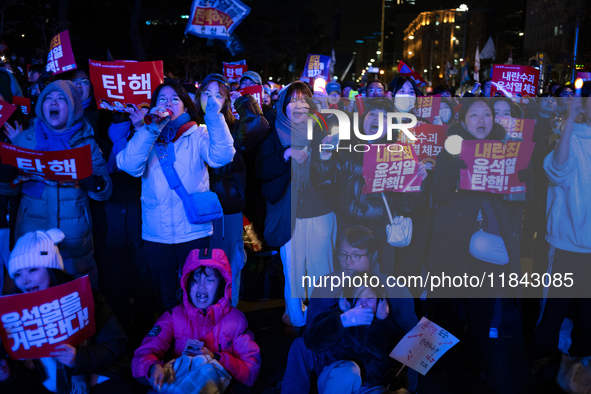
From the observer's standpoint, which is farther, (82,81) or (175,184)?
(82,81)

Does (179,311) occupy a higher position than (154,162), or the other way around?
(154,162)

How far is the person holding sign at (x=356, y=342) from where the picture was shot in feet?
9.05

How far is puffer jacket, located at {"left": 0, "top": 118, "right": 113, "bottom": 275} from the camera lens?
346cm

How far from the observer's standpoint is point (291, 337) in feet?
13.6

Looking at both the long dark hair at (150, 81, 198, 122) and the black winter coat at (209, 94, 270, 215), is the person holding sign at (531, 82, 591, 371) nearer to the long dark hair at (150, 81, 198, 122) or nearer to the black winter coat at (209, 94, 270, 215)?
the black winter coat at (209, 94, 270, 215)

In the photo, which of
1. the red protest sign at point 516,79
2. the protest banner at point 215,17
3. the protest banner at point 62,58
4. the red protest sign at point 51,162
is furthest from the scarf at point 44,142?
the red protest sign at point 516,79

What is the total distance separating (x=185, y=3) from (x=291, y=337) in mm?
25290

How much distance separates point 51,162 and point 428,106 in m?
3.93

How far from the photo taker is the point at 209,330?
305 cm

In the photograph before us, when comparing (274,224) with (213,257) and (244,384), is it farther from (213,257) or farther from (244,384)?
(244,384)

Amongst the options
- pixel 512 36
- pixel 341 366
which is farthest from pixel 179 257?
pixel 512 36

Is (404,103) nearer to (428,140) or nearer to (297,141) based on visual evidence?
(428,140)

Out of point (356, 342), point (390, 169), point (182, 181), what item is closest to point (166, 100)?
point (182, 181)

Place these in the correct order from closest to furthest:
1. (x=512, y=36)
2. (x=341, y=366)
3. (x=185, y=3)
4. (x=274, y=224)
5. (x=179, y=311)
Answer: (x=341, y=366) < (x=179, y=311) < (x=274, y=224) < (x=185, y=3) < (x=512, y=36)
